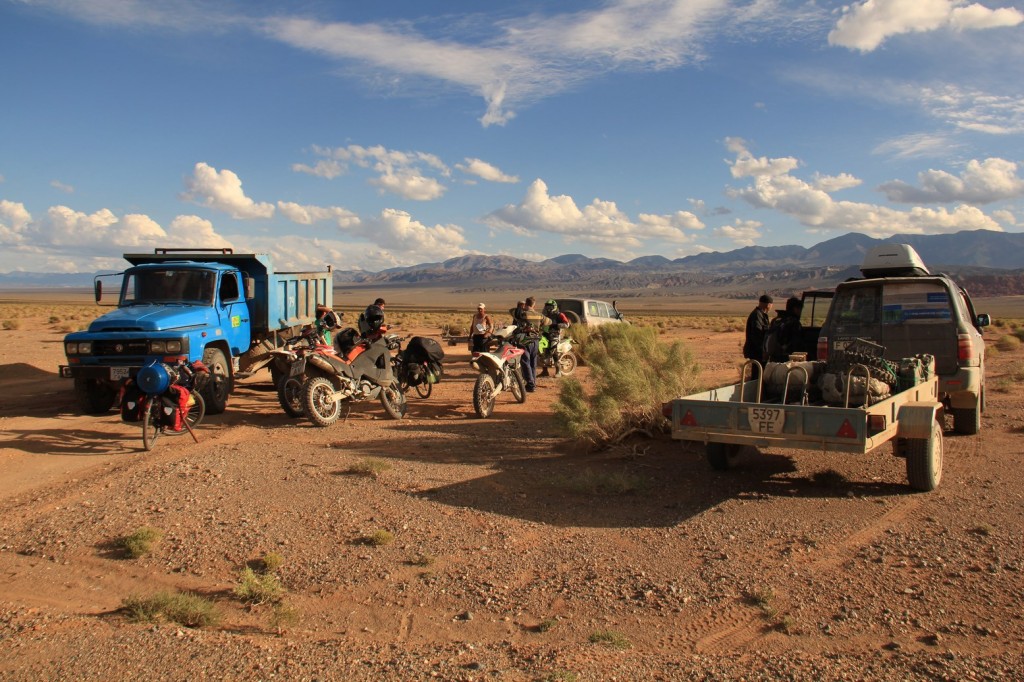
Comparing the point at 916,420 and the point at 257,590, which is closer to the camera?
the point at 257,590

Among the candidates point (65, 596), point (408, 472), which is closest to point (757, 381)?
point (408, 472)

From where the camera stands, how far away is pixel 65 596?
16.1 feet

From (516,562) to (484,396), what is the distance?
19.3 feet

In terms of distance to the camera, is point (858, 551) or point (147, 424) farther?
point (147, 424)

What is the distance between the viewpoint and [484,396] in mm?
11266

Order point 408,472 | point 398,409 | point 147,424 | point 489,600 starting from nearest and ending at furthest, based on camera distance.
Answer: point 489,600 < point 408,472 < point 147,424 < point 398,409

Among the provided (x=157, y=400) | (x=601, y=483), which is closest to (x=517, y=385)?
(x=601, y=483)

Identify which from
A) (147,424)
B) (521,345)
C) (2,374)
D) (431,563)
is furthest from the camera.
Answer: (2,374)

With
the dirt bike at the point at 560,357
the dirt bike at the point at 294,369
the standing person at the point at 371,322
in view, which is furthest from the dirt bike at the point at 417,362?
the dirt bike at the point at 560,357

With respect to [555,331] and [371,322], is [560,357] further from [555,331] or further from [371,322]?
[371,322]

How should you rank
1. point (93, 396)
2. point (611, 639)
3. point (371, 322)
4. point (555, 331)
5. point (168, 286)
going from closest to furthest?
1. point (611, 639)
2. point (93, 396)
3. point (371, 322)
4. point (168, 286)
5. point (555, 331)

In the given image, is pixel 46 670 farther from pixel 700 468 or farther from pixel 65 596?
pixel 700 468

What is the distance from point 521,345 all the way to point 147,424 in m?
6.11

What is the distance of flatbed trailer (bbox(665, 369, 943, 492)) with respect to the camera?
6.16 meters
